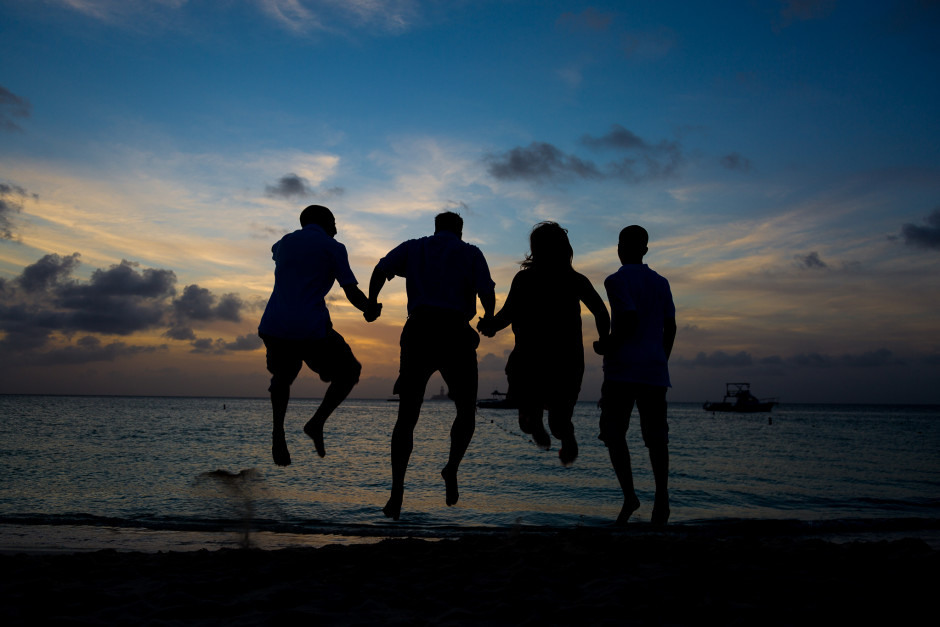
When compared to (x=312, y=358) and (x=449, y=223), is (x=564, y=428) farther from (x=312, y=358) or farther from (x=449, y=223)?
(x=312, y=358)

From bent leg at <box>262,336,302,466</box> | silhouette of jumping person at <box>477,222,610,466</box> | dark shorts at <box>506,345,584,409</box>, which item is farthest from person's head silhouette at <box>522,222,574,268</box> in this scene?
bent leg at <box>262,336,302,466</box>

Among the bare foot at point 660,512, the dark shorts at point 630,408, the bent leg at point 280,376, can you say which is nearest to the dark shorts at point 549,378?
the dark shorts at point 630,408

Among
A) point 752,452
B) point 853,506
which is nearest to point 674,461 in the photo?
point 752,452

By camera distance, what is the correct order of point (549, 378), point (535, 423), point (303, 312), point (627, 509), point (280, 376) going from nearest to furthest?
point (303, 312) < point (280, 376) < point (549, 378) < point (535, 423) < point (627, 509)

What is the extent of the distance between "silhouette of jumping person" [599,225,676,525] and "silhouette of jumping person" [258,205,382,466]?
6.93ft

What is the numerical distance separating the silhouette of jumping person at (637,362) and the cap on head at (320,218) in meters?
2.50

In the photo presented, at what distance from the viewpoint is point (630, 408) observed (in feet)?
17.2

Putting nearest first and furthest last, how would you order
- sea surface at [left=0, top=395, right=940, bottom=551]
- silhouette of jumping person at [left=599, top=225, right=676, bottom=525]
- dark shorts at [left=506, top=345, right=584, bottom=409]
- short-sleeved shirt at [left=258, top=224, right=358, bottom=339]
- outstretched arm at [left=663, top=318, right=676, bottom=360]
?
short-sleeved shirt at [left=258, top=224, right=358, bottom=339]
dark shorts at [left=506, top=345, right=584, bottom=409]
silhouette of jumping person at [left=599, top=225, right=676, bottom=525]
outstretched arm at [left=663, top=318, right=676, bottom=360]
sea surface at [left=0, top=395, right=940, bottom=551]

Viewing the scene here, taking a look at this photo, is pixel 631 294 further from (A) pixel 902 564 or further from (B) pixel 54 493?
(B) pixel 54 493

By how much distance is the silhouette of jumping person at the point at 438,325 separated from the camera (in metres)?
4.71

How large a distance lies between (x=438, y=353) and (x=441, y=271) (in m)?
0.67

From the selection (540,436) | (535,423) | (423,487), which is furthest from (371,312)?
(423,487)

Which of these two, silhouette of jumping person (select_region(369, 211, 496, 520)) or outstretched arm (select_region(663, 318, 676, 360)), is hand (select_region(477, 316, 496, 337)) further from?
outstretched arm (select_region(663, 318, 676, 360))

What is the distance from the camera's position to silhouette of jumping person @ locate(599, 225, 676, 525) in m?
5.07
